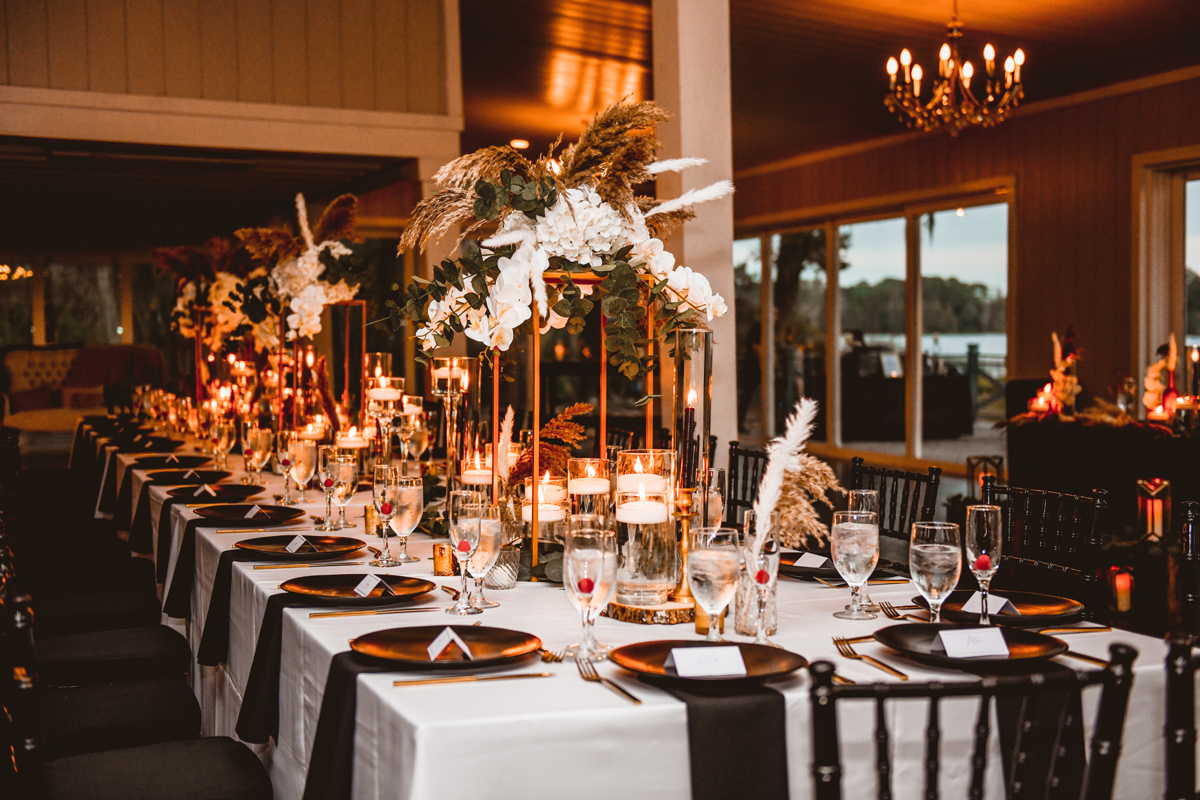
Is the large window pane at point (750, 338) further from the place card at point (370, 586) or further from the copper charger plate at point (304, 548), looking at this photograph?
the place card at point (370, 586)

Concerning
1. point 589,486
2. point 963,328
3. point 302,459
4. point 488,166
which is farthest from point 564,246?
point 963,328

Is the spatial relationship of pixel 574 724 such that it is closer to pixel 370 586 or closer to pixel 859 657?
pixel 859 657

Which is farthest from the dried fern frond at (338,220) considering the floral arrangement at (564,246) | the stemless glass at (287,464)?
the floral arrangement at (564,246)

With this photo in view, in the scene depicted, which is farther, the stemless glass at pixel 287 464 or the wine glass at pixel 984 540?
the stemless glass at pixel 287 464

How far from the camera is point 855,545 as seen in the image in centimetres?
178

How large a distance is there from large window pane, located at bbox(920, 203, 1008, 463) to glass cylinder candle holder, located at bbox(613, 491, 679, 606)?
26.3ft

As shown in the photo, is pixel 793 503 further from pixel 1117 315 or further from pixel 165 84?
pixel 1117 315

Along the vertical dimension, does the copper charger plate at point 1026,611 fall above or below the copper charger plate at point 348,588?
below

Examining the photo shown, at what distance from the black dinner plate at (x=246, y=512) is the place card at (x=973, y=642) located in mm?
1922

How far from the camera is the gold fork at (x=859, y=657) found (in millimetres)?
1491

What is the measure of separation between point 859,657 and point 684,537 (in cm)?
38

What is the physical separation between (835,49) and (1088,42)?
1.56 m

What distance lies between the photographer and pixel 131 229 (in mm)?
11219

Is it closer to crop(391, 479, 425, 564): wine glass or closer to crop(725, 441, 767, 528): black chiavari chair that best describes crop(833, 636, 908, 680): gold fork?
crop(391, 479, 425, 564): wine glass
